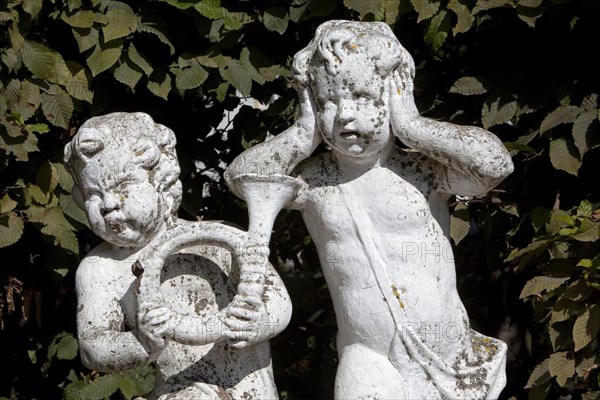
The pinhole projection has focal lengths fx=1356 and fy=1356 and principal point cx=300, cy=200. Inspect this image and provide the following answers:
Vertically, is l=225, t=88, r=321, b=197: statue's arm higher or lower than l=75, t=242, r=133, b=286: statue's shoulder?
higher

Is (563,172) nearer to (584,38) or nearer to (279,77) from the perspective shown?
(584,38)

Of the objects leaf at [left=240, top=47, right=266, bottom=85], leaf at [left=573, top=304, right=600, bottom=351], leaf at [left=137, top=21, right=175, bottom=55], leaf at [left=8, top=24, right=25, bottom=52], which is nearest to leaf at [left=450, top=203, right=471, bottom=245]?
leaf at [left=573, top=304, right=600, bottom=351]

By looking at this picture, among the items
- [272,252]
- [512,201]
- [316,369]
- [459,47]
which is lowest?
[316,369]

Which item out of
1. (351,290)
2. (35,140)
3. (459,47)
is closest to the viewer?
(351,290)

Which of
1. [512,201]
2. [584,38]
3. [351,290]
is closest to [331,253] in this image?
[351,290]

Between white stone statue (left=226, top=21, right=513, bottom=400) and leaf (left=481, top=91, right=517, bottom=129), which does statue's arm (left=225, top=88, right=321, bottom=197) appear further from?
leaf (left=481, top=91, right=517, bottom=129)

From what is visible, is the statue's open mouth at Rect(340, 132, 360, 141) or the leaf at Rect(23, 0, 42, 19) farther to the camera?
the leaf at Rect(23, 0, 42, 19)

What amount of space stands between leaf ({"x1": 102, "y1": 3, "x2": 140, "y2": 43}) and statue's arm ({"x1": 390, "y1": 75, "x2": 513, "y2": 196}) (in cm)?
120

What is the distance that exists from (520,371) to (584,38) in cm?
125

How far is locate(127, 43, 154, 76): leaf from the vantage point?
15.4 ft

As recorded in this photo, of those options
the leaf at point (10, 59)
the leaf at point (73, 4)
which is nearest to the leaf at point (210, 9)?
the leaf at point (73, 4)

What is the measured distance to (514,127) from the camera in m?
4.79

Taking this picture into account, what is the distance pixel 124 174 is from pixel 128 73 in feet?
3.13

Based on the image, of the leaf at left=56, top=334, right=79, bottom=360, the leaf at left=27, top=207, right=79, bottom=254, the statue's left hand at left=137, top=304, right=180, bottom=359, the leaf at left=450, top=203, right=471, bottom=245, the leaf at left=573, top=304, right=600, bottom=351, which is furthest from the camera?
the leaf at left=56, top=334, right=79, bottom=360
